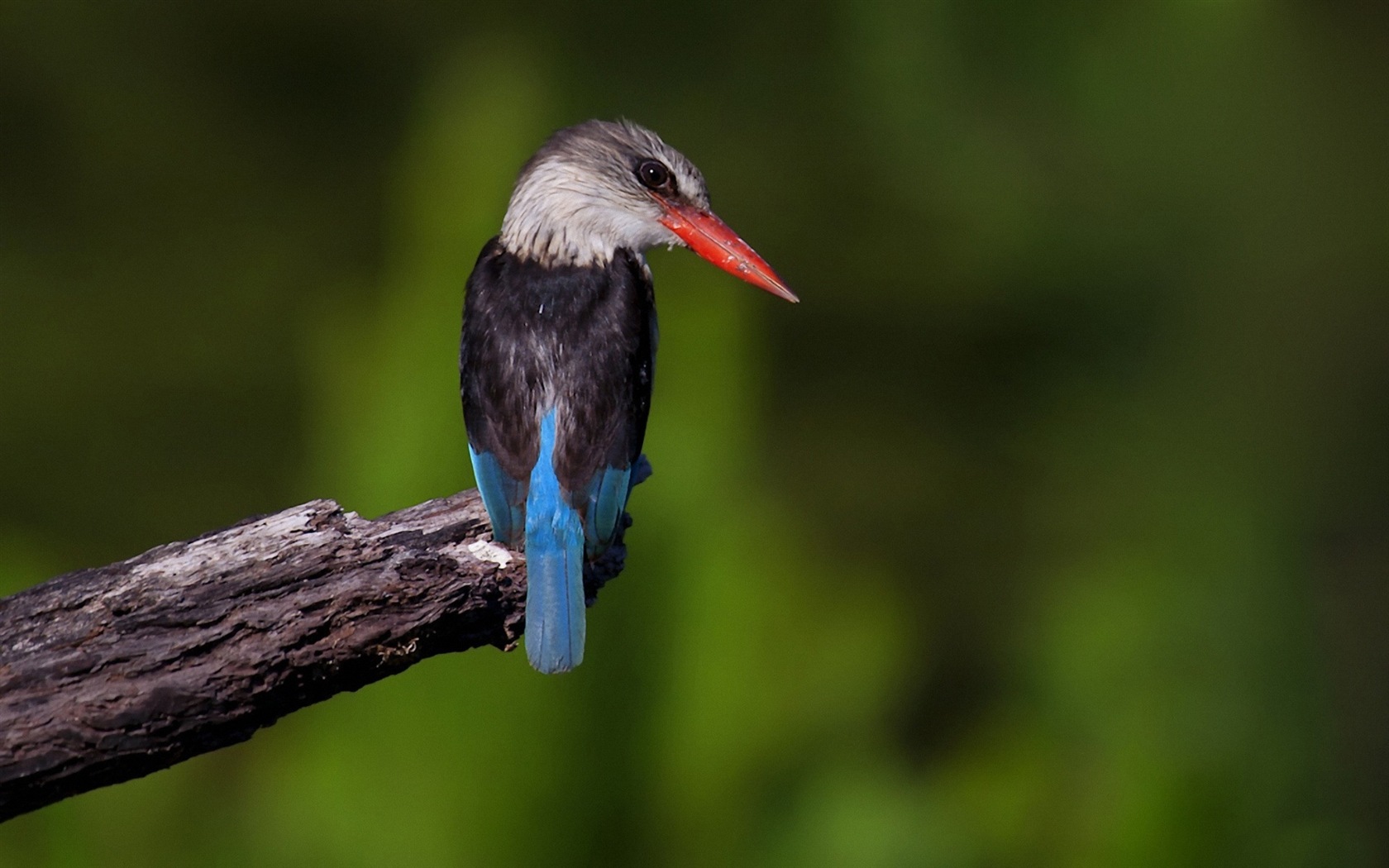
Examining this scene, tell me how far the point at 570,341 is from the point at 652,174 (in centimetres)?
29

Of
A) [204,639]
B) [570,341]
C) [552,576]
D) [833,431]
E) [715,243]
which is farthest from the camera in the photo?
[833,431]

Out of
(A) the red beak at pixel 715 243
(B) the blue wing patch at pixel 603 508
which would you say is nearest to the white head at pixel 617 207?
(A) the red beak at pixel 715 243

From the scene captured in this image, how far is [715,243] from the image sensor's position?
1.91 metres

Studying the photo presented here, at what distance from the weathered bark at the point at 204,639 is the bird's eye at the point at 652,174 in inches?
25.1

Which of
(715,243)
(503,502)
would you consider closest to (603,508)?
(503,502)

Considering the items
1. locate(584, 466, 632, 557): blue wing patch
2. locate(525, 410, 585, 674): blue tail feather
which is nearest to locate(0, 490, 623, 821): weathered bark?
locate(525, 410, 585, 674): blue tail feather

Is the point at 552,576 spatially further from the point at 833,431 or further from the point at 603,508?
the point at 833,431

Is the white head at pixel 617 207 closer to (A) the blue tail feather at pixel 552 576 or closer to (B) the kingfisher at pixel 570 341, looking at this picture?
(B) the kingfisher at pixel 570 341

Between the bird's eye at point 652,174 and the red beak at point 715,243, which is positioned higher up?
the bird's eye at point 652,174

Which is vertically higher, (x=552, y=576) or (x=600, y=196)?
(x=600, y=196)

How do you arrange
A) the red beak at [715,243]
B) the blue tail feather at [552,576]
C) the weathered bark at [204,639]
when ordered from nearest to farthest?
1. the weathered bark at [204,639]
2. the blue tail feather at [552,576]
3. the red beak at [715,243]

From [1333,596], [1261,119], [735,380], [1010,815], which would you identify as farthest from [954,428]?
[735,380]

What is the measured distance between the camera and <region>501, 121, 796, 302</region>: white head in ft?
6.29

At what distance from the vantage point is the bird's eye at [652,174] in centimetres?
192
